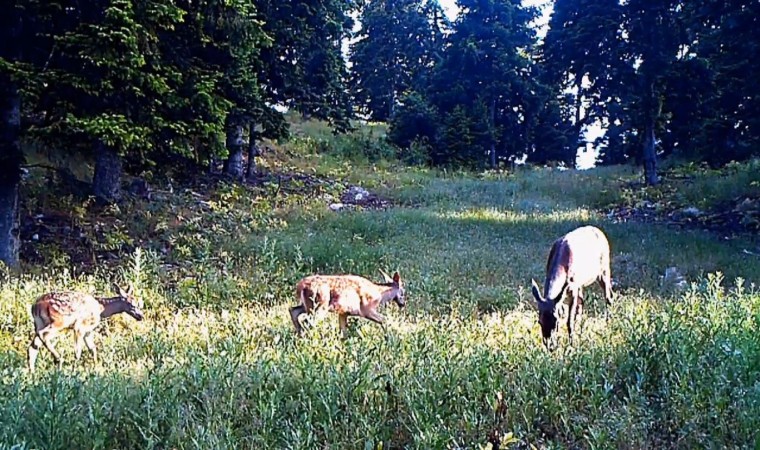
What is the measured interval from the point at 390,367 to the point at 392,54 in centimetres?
4517

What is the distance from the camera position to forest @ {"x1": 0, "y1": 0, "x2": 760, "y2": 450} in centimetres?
410

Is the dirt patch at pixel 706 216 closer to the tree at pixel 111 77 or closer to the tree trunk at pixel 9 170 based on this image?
the tree at pixel 111 77

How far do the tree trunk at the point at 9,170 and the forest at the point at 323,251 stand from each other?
0.03 meters

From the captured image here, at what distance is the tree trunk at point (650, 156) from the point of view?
830 inches

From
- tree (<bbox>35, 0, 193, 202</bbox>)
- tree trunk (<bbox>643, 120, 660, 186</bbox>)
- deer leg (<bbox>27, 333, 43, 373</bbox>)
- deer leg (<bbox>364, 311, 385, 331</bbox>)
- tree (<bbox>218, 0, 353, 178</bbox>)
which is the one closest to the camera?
deer leg (<bbox>27, 333, 43, 373</bbox>)

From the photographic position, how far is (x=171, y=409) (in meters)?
4.11

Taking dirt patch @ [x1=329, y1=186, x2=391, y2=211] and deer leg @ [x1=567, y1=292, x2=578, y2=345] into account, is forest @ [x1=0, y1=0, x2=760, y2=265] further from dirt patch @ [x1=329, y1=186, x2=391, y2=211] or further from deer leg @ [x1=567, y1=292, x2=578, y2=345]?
deer leg @ [x1=567, y1=292, x2=578, y2=345]

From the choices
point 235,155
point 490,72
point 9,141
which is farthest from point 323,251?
point 490,72

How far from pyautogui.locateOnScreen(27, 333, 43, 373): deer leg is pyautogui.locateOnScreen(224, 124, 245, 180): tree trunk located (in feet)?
38.6

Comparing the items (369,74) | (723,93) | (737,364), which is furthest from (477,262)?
(369,74)

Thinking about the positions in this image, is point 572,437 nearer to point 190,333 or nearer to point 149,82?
point 190,333

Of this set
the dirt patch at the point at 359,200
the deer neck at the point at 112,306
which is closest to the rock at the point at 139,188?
the dirt patch at the point at 359,200

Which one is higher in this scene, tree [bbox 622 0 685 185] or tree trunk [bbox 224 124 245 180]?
tree [bbox 622 0 685 185]

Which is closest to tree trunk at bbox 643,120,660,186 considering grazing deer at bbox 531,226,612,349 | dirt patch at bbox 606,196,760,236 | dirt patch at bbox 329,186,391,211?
dirt patch at bbox 606,196,760,236
